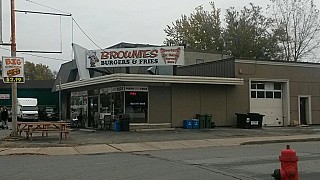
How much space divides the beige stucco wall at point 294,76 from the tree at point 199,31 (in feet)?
78.6

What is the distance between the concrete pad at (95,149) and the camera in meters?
17.9

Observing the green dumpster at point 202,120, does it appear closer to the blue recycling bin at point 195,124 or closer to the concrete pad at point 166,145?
the blue recycling bin at point 195,124

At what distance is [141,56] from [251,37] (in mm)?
29968

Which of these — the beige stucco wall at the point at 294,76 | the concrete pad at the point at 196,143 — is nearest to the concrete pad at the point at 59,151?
the concrete pad at the point at 196,143

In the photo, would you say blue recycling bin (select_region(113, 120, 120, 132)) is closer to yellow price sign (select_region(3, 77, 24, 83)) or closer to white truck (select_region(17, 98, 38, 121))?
yellow price sign (select_region(3, 77, 24, 83))

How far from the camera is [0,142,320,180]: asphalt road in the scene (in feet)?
36.7

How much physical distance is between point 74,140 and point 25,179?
11172mm

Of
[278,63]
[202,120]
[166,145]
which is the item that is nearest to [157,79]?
[202,120]

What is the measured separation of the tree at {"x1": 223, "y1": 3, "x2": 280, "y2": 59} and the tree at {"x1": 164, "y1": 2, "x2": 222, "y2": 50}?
199cm

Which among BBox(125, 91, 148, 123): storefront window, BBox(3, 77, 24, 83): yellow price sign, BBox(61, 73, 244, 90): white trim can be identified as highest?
BBox(61, 73, 244, 90): white trim

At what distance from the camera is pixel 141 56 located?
29.3 m

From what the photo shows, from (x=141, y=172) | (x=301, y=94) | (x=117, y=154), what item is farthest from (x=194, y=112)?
(x=141, y=172)

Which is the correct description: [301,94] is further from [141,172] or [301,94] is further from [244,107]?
[141,172]

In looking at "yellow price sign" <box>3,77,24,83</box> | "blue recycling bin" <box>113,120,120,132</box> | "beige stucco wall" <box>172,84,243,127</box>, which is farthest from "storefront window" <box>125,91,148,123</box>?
"yellow price sign" <box>3,77,24,83</box>
